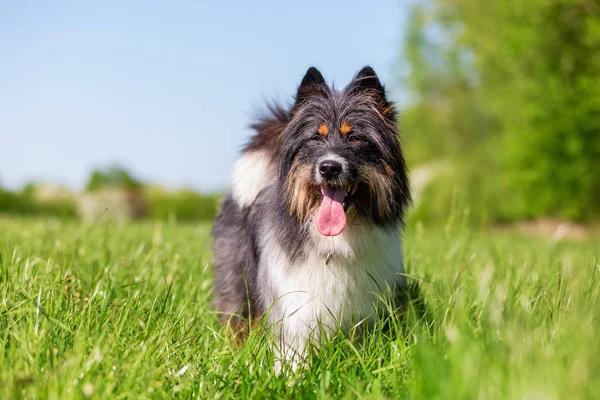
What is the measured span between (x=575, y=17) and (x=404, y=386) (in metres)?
18.7

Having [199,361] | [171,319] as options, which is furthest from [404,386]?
[171,319]

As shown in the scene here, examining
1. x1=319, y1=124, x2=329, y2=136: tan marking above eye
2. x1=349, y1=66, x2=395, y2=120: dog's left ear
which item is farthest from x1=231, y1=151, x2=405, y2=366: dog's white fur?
x1=349, y1=66, x2=395, y2=120: dog's left ear

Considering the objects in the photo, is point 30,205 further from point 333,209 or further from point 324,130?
point 333,209

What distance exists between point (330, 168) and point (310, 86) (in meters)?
0.79

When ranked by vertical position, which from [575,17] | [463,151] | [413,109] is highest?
[575,17]

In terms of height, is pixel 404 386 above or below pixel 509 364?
below

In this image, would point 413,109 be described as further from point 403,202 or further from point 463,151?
point 403,202

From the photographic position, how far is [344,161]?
3.42 m

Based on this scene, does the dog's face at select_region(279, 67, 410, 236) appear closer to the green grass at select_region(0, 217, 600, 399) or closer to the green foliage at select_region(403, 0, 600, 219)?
the green grass at select_region(0, 217, 600, 399)

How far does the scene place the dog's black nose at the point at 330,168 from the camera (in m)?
3.38

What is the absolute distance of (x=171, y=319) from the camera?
10.7ft

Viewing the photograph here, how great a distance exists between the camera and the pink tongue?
3.45 metres

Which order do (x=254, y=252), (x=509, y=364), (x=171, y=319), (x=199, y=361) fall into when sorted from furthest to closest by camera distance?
(x=254, y=252)
(x=171, y=319)
(x=199, y=361)
(x=509, y=364)

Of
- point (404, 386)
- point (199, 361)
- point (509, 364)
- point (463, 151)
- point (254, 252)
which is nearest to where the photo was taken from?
point (509, 364)
